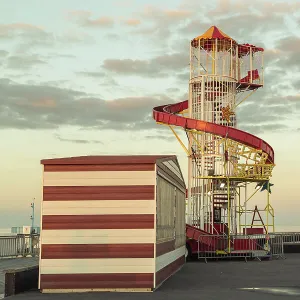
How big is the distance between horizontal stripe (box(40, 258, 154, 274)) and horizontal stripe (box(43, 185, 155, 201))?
1680 millimetres

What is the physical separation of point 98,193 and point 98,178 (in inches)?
16.4

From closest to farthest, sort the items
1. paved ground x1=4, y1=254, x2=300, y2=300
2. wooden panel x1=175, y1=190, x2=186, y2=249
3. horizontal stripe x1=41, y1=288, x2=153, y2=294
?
paved ground x1=4, y1=254, x2=300, y2=300
horizontal stripe x1=41, y1=288, x2=153, y2=294
wooden panel x1=175, y1=190, x2=186, y2=249

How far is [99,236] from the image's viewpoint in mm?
17781

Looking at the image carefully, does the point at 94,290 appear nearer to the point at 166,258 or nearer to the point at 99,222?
the point at 99,222

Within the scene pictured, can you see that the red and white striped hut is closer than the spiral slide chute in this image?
Yes

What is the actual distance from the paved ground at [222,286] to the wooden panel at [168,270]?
0.74 ft

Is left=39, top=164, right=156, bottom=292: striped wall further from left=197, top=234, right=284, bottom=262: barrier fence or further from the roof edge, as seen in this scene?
left=197, top=234, right=284, bottom=262: barrier fence

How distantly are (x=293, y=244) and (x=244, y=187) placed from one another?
549cm

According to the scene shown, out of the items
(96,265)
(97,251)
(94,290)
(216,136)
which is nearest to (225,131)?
(216,136)

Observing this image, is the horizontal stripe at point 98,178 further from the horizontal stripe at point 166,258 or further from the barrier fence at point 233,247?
the barrier fence at point 233,247

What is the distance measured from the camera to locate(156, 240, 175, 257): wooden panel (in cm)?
1859

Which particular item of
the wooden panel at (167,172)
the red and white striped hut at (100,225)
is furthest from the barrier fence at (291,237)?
the red and white striped hut at (100,225)

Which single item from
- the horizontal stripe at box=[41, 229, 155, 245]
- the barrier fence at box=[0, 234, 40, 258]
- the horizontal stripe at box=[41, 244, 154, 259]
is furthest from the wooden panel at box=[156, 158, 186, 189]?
the barrier fence at box=[0, 234, 40, 258]

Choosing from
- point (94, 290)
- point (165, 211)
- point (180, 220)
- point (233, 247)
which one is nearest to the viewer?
point (94, 290)
